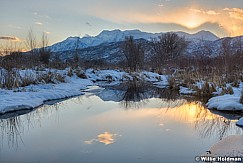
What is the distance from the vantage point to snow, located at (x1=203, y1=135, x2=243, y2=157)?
2701 mm

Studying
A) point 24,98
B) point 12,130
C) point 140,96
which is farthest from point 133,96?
point 12,130

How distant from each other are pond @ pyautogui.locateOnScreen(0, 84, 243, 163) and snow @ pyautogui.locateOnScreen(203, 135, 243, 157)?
173mm

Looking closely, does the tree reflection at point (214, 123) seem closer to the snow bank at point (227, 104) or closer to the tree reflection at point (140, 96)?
the snow bank at point (227, 104)

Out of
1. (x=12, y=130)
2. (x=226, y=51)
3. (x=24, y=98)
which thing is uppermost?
(x=226, y=51)

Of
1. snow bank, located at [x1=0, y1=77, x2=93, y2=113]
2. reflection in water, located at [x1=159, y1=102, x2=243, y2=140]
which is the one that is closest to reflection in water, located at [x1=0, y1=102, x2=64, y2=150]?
snow bank, located at [x1=0, y1=77, x2=93, y2=113]

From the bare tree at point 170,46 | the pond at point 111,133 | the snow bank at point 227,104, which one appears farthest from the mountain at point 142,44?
the pond at point 111,133

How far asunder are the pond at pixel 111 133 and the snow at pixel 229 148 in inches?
6.8

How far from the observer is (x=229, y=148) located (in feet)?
9.61

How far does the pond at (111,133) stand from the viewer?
294 centimetres

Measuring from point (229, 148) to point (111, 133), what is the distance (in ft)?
5.60

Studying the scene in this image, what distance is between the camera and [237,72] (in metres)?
10.2

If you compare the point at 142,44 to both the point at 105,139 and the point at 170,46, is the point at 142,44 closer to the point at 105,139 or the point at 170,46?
the point at 170,46

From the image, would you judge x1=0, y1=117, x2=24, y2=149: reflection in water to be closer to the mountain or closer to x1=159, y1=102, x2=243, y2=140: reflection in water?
x1=159, y1=102, x2=243, y2=140: reflection in water

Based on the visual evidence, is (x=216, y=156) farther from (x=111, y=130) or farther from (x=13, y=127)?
(x=13, y=127)
